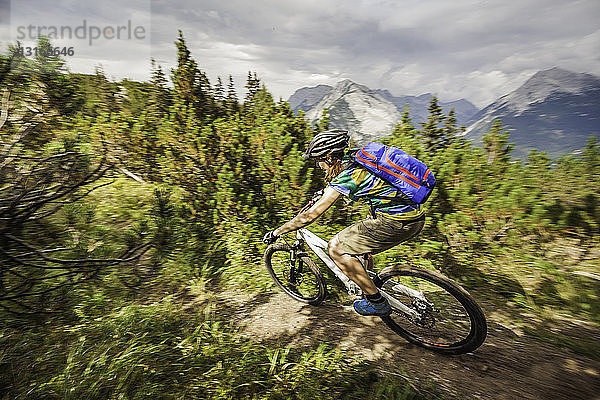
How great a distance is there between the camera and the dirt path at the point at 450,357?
8.95 ft

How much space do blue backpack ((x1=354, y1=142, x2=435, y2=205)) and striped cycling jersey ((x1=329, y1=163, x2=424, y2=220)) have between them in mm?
71

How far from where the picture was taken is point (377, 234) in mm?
2994

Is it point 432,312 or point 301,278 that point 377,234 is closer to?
point 432,312

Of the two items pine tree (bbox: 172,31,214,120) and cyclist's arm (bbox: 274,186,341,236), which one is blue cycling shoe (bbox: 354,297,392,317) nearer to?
cyclist's arm (bbox: 274,186,341,236)

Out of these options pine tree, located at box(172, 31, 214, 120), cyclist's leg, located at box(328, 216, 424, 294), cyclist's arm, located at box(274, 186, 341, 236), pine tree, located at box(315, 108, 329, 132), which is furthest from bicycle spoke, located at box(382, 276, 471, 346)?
pine tree, located at box(172, 31, 214, 120)

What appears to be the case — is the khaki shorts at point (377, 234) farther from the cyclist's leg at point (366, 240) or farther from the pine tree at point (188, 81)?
the pine tree at point (188, 81)

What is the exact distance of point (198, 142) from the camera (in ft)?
17.5

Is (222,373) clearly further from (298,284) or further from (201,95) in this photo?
(201,95)

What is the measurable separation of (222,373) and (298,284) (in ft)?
6.03

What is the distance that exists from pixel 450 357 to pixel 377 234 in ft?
6.21

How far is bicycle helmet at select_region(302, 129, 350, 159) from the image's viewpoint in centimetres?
315

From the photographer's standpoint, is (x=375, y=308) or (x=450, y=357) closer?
(x=450, y=357)

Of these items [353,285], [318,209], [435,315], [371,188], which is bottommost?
[435,315]

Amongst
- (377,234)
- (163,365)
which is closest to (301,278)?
(377,234)
